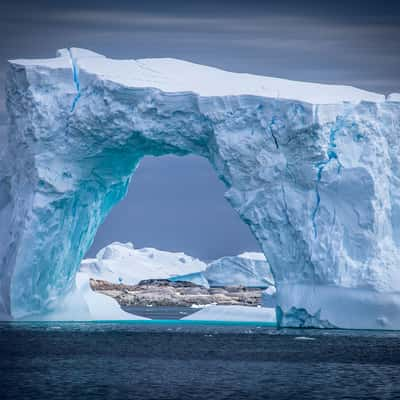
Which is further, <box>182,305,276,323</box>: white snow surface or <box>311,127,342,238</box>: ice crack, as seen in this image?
<box>182,305,276,323</box>: white snow surface

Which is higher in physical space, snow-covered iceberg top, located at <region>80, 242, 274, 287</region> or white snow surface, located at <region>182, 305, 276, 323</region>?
snow-covered iceberg top, located at <region>80, 242, 274, 287</region>

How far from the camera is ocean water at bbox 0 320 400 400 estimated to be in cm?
1755

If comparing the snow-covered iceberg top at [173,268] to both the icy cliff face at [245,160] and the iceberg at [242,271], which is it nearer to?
the iceberg at [242,271]

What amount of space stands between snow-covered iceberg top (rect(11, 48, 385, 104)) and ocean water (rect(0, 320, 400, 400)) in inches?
238

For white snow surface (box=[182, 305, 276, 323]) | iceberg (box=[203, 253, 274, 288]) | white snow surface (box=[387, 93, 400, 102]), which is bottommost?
white snow surface (box=[182, 305, 276, 323])

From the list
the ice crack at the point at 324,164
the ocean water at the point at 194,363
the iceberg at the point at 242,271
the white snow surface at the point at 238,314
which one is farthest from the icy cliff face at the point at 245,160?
the iceberg at the point at 242,271

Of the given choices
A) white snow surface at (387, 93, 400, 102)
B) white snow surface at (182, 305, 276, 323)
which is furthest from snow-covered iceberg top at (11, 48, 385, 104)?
white snow surface at (182, 305, 276, 323)

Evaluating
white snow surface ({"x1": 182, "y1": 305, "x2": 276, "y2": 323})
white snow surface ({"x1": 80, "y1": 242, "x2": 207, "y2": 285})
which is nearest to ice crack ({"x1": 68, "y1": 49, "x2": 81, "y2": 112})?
white snow surface ({"x1": 182, "y1": 305, "x2": 276, "y2": 323})

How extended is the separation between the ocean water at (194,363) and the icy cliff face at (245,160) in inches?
51.5

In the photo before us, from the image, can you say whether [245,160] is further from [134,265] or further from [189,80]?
[134,265]

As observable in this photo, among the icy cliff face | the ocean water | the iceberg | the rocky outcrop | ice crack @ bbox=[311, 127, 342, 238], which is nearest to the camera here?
the ocean water

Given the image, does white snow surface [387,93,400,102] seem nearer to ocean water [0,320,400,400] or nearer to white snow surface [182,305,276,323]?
ocean water [0,320,400,400]

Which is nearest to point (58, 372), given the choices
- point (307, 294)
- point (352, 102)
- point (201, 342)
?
point (201, 342)

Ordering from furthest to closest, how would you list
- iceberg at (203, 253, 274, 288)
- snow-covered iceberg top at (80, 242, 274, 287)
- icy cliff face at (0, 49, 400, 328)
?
snow-covered iceberg top at (80, 242, 274, 287) → iceberg at (203, 253, 274, 288) → icy cliff face at (0, 49, 400, 328)
